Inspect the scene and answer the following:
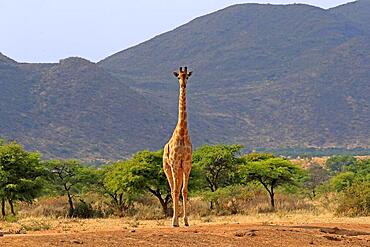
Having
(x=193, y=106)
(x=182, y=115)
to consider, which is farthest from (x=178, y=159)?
(x=193, y=106)

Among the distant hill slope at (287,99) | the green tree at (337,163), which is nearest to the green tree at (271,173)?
the green tree at (337,163)

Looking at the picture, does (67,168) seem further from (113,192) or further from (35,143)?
(35,143)

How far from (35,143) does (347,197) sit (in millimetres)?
67777

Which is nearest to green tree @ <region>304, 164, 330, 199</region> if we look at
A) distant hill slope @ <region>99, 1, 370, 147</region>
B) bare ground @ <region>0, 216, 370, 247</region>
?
bare ground @ <region>0, 216, 370, 247</region>

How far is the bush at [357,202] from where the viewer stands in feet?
90.7

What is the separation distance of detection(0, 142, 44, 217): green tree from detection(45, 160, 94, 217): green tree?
5.06 feet

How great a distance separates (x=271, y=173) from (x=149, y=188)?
602 cm

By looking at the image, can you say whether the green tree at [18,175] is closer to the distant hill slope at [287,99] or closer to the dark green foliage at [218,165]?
the dark green foliage at [218,165]

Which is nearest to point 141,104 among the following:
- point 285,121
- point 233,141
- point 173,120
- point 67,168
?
point 173,120

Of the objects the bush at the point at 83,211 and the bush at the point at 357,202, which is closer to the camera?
the bush at the point at 357,202

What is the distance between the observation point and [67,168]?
3475 cm

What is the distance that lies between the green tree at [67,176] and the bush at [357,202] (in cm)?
1230

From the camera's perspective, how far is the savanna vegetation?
101 feet

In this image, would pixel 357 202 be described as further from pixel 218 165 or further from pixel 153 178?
pixel 218 165
